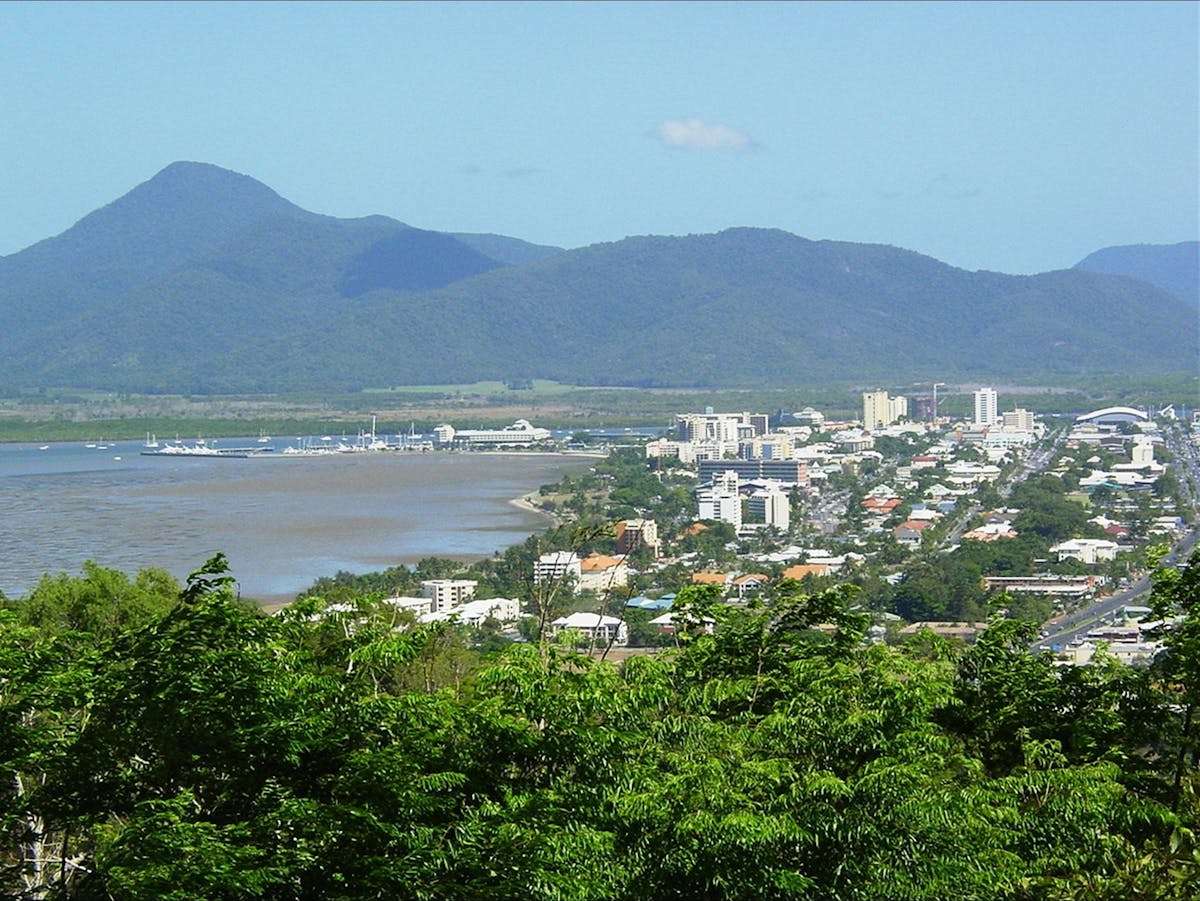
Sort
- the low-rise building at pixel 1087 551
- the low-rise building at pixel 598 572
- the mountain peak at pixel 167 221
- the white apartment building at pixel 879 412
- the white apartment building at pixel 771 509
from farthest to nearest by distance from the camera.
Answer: the mountain peak at pixel 167 221 < the white apartment building at pixel 879 412 < the white apartment building at pixel 771 509 < the low-rise building at pixel 1087 551 < the low-rise building at pixel 598 572

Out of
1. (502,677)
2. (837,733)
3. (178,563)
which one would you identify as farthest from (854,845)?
(178,563)

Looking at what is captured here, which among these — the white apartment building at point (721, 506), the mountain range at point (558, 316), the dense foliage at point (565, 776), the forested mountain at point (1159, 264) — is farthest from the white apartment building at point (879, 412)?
the forested mountain at point (1159, 264)

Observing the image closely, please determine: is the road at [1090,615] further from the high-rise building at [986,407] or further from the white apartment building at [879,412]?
the high-rise building at [986,407]

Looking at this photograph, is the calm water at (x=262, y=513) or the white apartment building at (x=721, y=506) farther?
the white apartment building at (x=721, y=506)

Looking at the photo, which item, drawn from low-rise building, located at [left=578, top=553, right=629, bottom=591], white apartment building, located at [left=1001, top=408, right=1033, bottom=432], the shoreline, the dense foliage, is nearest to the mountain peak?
white apartment building, located at [left=1001, top=408, right=1033, bottom=432]

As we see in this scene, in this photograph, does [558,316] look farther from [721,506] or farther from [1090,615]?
[1090,615]

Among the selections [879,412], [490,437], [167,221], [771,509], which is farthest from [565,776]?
[167,221]

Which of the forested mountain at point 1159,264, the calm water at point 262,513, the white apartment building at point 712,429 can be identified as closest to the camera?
the calm water at point 262,513

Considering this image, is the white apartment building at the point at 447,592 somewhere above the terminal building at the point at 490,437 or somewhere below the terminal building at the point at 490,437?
below
